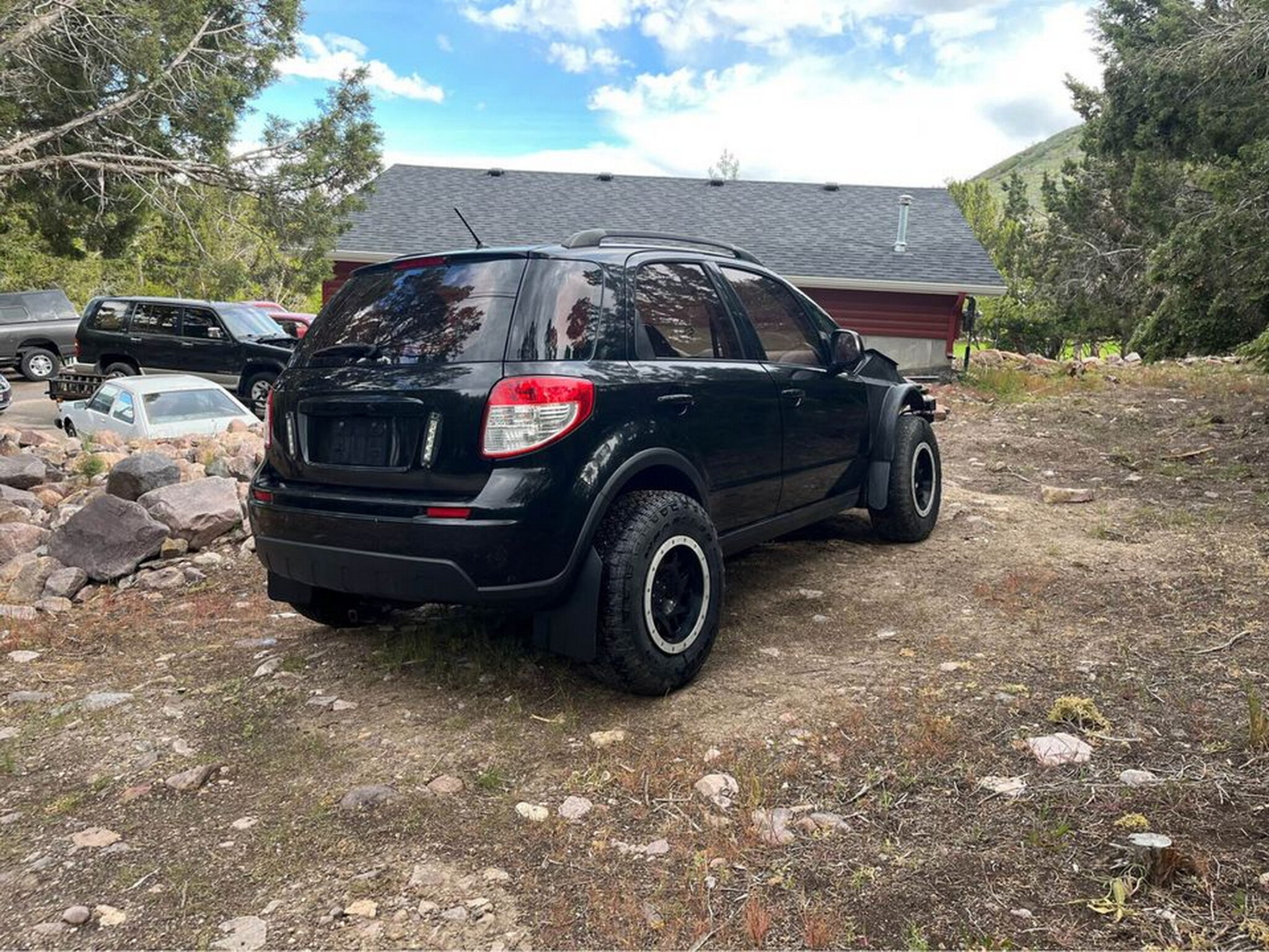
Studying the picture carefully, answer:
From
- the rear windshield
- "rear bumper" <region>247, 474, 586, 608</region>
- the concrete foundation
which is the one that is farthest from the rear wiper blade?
the concrete foundation

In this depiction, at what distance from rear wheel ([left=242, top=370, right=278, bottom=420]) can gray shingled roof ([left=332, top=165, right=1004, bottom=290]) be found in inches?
188

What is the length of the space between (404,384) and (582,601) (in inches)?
42.4

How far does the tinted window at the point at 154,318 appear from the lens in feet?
53.7

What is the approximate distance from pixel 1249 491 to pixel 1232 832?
5.79m

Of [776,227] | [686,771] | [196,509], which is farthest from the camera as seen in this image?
[776,227]

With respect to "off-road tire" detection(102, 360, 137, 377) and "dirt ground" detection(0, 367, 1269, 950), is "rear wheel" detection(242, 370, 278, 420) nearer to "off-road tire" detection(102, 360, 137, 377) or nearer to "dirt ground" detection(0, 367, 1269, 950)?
"off-road tire" detection(102, 360, 137, 377)

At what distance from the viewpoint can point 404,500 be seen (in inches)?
135

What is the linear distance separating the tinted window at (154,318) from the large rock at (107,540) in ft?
37.3

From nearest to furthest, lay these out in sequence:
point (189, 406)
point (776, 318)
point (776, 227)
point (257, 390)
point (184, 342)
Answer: point (776, 318) → point (189, 406) → point (257, 390) → point (184, 342) → point (776, 227)

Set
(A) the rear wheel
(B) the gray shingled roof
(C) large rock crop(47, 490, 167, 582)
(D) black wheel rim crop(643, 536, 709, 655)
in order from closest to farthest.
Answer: (D) black wheel rim crop(643, 536, 709, 655)
(C) large rock crop(47, 490, 167, 582)
(A) the rear wheel
(B) the gray shingled roof

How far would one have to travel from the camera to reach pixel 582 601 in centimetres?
347

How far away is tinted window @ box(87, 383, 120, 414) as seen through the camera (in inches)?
478

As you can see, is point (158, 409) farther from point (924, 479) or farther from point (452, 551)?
point (452, 551)

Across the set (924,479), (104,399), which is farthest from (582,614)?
(104,399)
